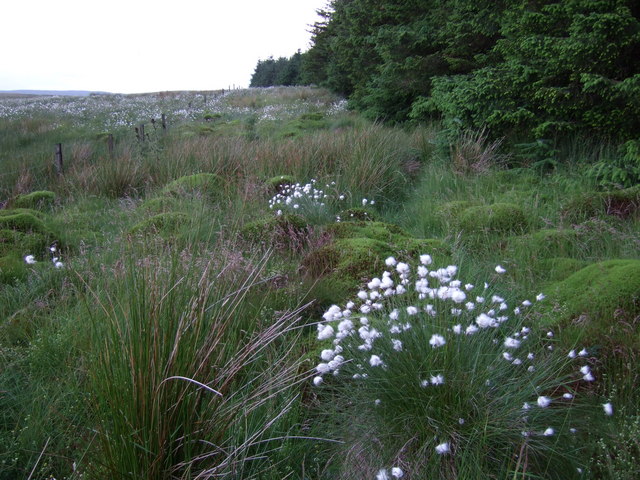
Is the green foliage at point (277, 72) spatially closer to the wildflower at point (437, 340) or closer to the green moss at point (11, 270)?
the green moss at point (11, 270)

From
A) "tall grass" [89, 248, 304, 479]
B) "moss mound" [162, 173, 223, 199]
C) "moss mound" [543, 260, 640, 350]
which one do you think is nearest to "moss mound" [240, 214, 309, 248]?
"moss mound" [162, 173, 223, 199]

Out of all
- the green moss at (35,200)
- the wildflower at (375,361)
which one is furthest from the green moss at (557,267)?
the green moss at (35,200)

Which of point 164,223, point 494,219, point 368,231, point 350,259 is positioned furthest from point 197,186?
point 494,219

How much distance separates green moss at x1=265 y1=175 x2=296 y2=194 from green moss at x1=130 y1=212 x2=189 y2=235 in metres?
1.73

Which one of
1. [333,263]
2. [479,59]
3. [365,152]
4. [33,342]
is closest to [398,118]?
[479,59]

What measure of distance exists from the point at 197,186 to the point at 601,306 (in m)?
5.13

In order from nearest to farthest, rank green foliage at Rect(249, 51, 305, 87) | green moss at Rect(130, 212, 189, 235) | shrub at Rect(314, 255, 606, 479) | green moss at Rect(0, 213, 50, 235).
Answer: shrub at Rect(314, 255, 606, 479)
green moss at Rect(130, 212, 189, 235)
green moss at Rect(0, 213, 50, 235)
green foliage at Rect(249, 51, 305, 87)

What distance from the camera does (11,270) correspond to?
4195mm

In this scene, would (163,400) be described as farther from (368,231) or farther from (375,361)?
(368,231)

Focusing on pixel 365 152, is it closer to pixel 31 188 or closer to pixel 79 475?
pixel 31 188

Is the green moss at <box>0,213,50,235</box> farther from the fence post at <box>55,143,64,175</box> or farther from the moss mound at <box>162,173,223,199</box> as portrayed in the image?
the fence post at <box>55,143,64,175</box>

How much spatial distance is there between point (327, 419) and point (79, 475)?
3.57 ft

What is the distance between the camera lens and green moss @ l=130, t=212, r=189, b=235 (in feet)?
16.2

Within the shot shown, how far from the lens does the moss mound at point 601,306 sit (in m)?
2.63
